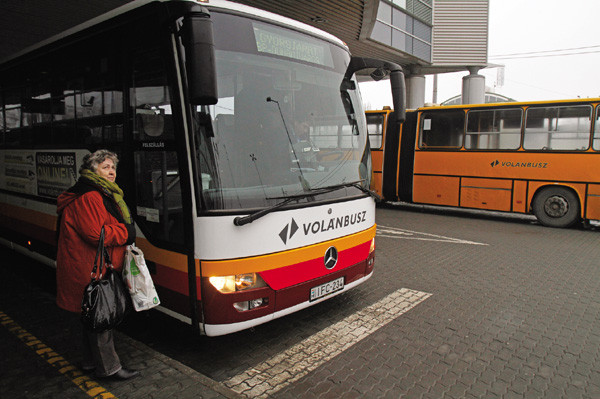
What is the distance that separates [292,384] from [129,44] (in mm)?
3324

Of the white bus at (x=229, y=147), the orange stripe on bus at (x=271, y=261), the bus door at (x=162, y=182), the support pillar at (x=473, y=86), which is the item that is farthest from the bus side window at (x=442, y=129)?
the support pillar at (x=473, y=86)

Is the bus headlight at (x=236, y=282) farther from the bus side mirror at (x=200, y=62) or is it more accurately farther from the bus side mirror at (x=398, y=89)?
the bus side mirror at (x=398, y=89)

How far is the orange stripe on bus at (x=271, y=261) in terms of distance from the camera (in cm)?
350

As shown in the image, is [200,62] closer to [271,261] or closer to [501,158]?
[271,261]

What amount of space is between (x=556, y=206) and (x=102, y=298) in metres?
10.7

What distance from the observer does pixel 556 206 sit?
10.7m

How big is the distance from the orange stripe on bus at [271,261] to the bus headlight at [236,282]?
37mm

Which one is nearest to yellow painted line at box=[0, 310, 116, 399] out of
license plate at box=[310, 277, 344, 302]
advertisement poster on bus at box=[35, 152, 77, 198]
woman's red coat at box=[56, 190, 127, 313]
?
woman's red coat at box=[56, 190, 127, 313]

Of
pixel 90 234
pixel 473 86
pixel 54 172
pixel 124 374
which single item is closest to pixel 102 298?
pixel 90 234

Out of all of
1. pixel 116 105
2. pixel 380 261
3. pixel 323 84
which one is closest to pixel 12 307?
pixel 116 105

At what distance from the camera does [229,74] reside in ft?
12.0

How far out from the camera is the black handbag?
307cm

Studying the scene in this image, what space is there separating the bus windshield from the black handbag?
0.85 metres

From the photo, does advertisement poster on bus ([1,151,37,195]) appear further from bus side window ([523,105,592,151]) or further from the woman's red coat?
bus side window ([523,105,592,151])
